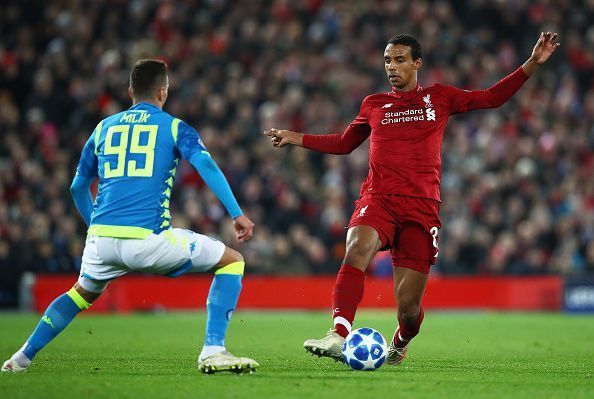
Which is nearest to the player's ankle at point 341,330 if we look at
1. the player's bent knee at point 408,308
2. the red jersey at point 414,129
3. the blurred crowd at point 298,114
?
the player's bent knee at point 408,308

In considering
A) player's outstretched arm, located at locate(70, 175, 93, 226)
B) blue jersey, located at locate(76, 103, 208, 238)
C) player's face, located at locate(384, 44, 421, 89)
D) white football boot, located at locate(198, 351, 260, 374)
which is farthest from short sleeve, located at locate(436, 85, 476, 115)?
player's outstretched arm, located at locate(70, 175, 93, 226)

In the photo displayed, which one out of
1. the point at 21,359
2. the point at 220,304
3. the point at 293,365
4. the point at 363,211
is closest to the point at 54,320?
the point at 21,359

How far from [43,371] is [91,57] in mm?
15179

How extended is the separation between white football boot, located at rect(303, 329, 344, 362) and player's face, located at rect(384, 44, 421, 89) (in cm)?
222

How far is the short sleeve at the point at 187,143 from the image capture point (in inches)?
291

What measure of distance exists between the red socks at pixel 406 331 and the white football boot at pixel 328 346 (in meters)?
0.97

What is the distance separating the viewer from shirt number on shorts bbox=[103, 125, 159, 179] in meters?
7.45

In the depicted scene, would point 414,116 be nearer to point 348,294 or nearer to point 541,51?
point 541,51

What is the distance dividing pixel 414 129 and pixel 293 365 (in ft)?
7.27

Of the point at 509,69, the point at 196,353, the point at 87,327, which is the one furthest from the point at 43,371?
the point at 509,69

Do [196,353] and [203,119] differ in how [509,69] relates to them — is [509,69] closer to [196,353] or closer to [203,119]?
[203,119]

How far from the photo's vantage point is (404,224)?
8.71 meters

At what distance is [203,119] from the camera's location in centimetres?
2186

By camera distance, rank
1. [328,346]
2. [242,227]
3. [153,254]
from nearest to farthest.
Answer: [242,227], [153,254], [328,346]
